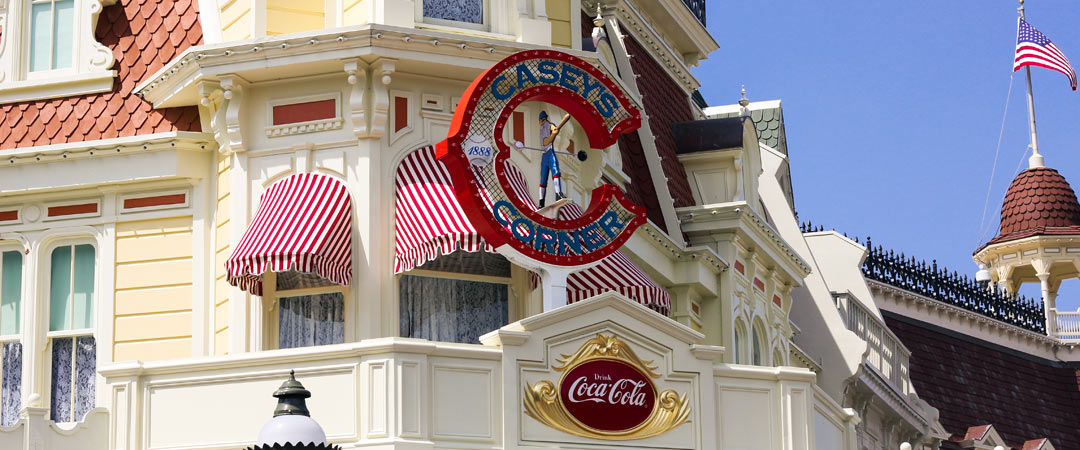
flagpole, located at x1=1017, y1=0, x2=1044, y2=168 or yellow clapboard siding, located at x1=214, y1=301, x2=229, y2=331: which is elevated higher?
flagpole, located at x1=1017, y1=0, x2=1044, y2=168


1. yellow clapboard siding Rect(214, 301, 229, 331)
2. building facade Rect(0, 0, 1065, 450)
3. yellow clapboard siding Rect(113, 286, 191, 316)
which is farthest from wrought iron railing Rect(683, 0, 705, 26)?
yellow clapboard siding Rect(214, 301, 229, 331)

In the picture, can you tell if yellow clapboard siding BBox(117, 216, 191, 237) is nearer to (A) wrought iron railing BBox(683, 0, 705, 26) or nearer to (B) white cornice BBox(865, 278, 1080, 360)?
(A) wrought iron railing BBox(683, 0, 705, 26)

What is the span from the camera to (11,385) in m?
23.2

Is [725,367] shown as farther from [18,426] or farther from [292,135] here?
[18,426]

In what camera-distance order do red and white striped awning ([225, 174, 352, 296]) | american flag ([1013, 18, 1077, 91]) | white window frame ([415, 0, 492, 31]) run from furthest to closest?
american flag ([1013, 18, 1077, 91]) < white window frame ([415, 0, 492, 31]) < red and white striped awning ([225, 174, 352, 296])

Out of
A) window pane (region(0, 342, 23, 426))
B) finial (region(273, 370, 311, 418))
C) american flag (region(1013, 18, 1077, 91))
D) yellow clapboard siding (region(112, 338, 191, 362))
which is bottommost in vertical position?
finial (region(273, 370, 311, 418))

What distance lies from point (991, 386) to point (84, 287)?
97.6ft

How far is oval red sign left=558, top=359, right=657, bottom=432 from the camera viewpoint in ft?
66.3

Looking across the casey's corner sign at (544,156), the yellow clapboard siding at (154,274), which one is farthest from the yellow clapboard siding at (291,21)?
the yellow clapboard siding at (154,274)

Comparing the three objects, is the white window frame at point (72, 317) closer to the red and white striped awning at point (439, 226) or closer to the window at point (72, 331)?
the window at point (72, 331)

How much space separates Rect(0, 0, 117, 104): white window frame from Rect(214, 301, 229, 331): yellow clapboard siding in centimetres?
346

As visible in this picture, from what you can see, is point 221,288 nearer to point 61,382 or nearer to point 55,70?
point 61,382

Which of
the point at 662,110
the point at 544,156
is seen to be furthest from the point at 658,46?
the point at 544,156

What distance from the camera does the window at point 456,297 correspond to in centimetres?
2169
